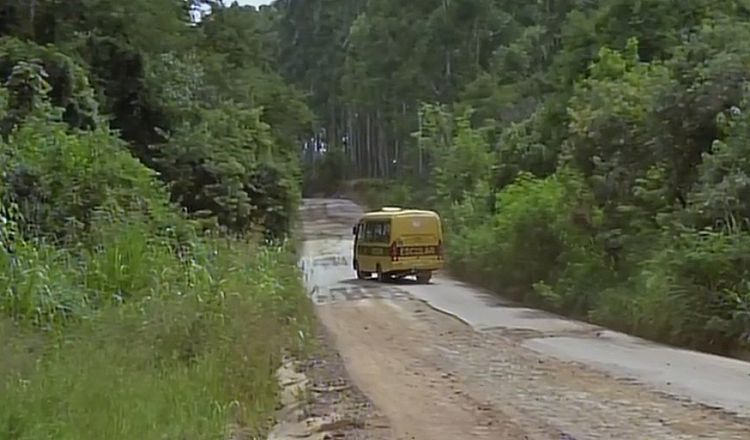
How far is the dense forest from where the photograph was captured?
17.9 meters

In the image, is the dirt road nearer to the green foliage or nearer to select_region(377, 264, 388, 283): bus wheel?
the green foliage

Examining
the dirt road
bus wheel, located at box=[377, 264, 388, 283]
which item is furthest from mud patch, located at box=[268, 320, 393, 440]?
bus wheel, located at box=[377, 264, 388, 283]

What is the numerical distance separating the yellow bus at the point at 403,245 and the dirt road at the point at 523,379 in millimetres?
8188

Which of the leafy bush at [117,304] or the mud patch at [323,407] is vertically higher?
the leafy bush at [117,304]

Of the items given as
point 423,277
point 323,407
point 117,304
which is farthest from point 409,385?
point 423,277

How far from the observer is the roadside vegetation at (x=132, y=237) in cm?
818

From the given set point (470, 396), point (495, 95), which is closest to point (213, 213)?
point (470, 396)

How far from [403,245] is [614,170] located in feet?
33.8

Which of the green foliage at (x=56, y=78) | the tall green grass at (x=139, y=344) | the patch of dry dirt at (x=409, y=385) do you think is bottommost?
the patch of dry dirt at (x=409, y=385)

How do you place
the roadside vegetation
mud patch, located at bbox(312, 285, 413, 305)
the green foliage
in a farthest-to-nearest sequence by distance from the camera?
mud patch, located at bbox(312, 285, 413, 305)
the green foliage
the roadside vegetation

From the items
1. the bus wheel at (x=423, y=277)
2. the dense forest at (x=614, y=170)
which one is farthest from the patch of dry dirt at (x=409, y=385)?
the bus wheel at (x=423, y=277)

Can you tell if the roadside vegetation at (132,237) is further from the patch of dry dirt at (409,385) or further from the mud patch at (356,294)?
the mud patch at (356,294)

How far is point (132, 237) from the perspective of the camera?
1412 centimetres

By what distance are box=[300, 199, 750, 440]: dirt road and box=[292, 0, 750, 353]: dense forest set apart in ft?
4.06
